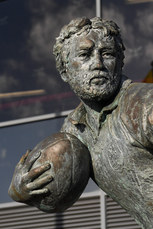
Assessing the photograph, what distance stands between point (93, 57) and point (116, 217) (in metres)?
4.25

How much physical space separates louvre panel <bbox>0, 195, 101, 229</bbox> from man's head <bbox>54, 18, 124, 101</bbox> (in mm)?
4088

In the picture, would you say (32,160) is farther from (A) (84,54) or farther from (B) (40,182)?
(A) (84,54)

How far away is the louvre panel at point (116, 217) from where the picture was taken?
7442 mm

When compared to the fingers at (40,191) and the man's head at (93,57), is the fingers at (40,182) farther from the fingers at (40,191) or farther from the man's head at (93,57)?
the man's head at (93,57)

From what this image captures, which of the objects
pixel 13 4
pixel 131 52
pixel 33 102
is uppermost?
pixel 13 4

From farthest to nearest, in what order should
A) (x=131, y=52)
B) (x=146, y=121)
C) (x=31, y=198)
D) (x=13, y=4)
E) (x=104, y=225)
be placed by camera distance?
(x=13, y=4)
(x=131, y=52)
(x=104, y=225)
(x=31, y=198)
(x=146, y=121)

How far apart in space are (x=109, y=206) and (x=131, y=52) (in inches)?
77.4

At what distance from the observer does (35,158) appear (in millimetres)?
3646

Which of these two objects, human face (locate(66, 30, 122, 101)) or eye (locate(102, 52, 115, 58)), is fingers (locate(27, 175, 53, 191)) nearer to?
human face (locate(66, 30, 122, 101))

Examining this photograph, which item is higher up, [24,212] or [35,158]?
[35,158]

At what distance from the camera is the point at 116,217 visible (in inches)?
297

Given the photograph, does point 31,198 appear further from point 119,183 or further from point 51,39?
point 51,39

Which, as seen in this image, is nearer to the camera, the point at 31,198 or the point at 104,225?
the point at 31,198

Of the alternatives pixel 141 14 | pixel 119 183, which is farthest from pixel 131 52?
pixel 119 183
